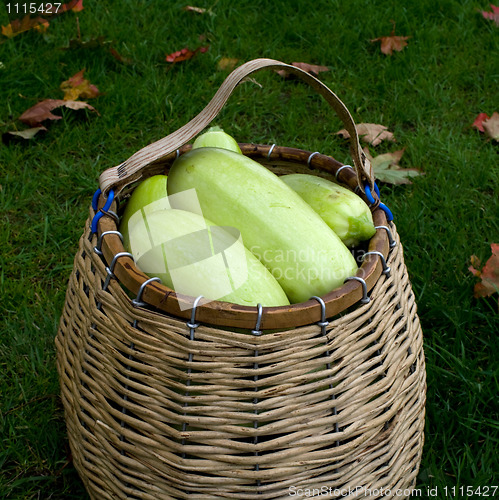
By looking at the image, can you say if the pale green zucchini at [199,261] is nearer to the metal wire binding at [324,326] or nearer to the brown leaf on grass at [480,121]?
the metal wire binding at [324,326]

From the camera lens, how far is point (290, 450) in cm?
106

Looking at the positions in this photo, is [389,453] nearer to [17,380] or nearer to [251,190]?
[251,190]

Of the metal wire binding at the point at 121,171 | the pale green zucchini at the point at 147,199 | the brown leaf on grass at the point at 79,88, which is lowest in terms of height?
the brown leaf on grass at the point at 79,88

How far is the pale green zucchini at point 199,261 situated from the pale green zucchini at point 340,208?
0.23 metres

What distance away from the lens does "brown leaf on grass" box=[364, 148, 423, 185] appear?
90.6 inches

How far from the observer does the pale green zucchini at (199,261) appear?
1.16m

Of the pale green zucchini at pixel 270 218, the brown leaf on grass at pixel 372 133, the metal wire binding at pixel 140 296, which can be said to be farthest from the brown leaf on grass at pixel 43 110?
the metal wire binding at pixel 140 296

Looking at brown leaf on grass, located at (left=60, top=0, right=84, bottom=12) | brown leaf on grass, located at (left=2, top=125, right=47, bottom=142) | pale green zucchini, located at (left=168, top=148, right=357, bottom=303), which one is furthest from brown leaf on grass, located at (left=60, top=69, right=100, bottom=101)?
pale green zucchini, located at (left=168, top=148, right=357, bottom=303)

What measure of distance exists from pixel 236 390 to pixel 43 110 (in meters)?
1.85

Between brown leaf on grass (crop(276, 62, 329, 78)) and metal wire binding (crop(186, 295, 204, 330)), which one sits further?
brown leaf on grass (crop(276, 62, 329, 78))

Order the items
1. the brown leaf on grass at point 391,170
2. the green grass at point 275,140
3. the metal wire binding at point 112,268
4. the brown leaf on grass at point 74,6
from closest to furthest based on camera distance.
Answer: the metal wire binding at point 112,268
the green grass at point 275,140
the brown leaf on grass at point 391,170
the brown leaf on grass at point 74,6

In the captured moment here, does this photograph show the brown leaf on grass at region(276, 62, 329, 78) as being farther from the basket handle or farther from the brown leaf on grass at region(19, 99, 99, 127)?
the basket handle

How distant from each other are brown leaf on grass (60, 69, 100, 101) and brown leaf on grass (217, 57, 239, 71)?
2.04 feet

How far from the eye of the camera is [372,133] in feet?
8.29
